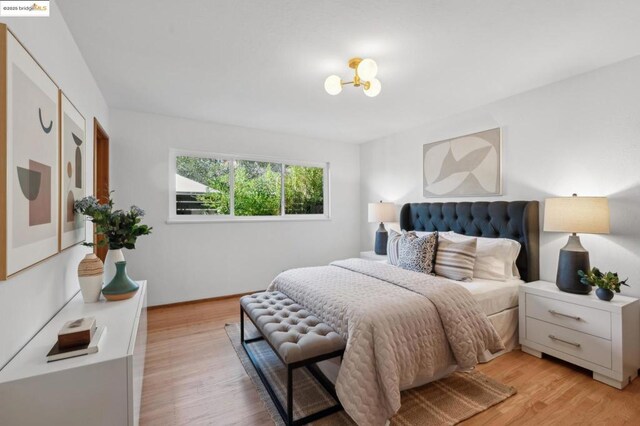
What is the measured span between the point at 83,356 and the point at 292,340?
3.25 feet

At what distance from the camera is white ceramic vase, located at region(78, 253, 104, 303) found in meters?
1.76

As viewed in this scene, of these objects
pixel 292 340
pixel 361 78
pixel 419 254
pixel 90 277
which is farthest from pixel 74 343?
pixel 419 254

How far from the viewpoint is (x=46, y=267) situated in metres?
1.48

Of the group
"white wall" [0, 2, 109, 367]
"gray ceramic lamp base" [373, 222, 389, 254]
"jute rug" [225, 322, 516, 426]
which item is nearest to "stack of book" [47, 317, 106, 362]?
"white wall" [0, 2, 109, 367]

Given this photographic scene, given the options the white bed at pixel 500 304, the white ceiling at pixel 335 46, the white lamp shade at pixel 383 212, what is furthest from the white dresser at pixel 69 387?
the white lamp shade at pixel 383 212

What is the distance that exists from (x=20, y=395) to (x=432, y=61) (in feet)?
9.54

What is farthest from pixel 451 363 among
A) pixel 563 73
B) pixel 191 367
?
pixel 563 73

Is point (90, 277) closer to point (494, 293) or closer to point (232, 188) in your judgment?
point (232, 188)

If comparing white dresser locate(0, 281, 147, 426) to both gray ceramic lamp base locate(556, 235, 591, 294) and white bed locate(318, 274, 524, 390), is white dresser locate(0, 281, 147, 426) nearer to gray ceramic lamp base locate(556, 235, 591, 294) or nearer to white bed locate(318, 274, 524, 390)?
white bed locate(318, 274, 524, 390)

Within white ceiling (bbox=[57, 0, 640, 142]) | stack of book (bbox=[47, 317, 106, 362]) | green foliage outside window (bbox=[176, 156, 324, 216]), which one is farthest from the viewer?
green foliage outside window (bbox=[176, 156, 324, 216])

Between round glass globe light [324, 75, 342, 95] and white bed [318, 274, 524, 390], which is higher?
round glass globe light [324, 75, 342, 95]

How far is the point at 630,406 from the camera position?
180 centimetres

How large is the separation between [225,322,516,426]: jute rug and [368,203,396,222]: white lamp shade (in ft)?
7.52

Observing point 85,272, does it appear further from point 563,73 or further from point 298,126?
point 563,73
